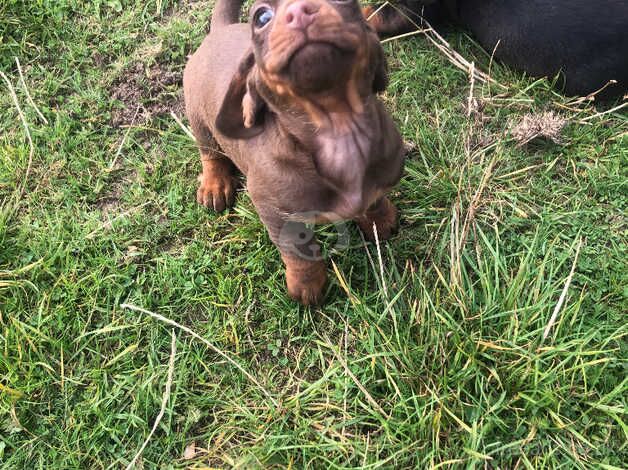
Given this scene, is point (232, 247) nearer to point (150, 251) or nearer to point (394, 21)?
point (150, 251)

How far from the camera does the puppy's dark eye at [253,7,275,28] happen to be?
2131mm

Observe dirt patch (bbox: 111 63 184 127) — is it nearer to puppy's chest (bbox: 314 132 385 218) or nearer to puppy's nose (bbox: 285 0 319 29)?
puppy's chest (bbox: 314 132 385 218)

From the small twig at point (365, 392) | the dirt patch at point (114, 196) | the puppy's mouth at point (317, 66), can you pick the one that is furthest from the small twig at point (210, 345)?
the puppy's mouth at point (317, 66)

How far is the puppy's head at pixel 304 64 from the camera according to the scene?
6.32 feet

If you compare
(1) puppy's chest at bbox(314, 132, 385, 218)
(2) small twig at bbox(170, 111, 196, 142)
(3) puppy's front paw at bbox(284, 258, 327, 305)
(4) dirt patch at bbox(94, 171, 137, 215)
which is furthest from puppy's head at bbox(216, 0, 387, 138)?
(4) dirt patch at bbox(94, 171, 137, 215)

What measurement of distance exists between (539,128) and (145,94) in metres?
2.77

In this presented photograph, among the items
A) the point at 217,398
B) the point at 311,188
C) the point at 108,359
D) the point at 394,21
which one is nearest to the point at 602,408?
the point at 311,188

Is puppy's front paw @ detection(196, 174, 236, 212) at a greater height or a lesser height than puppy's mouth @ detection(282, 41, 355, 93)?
lesser

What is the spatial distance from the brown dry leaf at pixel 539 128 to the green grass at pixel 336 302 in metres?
0.09

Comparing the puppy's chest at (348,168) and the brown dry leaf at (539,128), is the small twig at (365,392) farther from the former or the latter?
the brown dry leaf at (539,128)

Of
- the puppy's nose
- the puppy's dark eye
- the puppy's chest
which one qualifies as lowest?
the puppy's chest

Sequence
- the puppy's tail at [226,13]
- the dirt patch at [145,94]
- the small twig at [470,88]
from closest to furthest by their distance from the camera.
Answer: the puppy's tail at [226,13], the small twig at [470,88], the dirt patch at [145,94]

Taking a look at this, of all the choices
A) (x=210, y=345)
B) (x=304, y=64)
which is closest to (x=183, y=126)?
(x=210, y=345)

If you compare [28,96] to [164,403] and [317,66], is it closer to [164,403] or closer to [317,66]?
[164,403]
